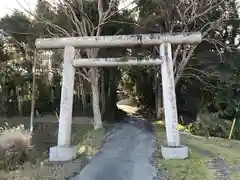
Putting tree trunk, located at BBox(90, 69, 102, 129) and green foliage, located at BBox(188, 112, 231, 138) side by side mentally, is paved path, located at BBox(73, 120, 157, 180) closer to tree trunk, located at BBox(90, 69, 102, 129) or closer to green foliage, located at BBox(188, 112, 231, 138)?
tree trunk, located at BBox(90, 69, 102, 129)

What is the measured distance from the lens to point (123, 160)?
7086 millimetres

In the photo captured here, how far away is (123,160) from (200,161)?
5.65 feet

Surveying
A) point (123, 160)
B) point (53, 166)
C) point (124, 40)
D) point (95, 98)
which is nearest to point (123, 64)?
point (124, 40)

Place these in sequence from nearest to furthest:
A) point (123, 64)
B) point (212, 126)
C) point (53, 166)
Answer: point (53, 166)
point (123, 64)
point (212, 126)

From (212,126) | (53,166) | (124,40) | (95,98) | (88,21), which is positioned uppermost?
(88,21)

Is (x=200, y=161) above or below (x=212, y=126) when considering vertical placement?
below

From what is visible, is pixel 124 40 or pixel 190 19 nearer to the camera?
pixel 124 40

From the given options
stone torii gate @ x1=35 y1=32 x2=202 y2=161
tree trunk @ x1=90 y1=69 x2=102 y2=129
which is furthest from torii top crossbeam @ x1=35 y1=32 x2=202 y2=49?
tree trunk @ x1=90 y1=69 x2=102 y2=129

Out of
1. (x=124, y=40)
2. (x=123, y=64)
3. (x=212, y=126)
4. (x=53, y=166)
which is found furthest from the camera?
(x=212, y=126)

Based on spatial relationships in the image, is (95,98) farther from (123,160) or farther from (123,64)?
(123,160)

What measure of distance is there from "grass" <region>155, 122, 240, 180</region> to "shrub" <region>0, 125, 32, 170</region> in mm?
3348

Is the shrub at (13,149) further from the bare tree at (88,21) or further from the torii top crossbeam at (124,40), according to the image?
the bare tree at (88,21)

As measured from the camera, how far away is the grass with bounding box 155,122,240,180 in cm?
618

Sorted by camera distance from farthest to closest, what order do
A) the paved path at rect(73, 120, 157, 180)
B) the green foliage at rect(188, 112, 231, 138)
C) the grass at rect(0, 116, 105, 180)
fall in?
1. the green foliage at rect(188, 112, 231, 138)
2. the grass at rect(0, 116, 105, 180)
3. the paved path at rect(73, 120, 157, 180)
